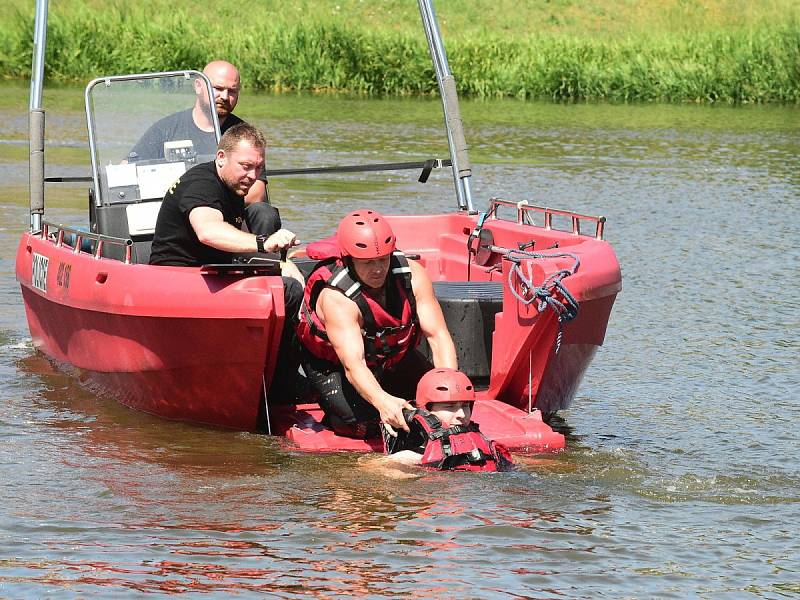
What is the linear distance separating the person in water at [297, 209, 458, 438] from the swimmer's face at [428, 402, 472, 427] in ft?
0.39

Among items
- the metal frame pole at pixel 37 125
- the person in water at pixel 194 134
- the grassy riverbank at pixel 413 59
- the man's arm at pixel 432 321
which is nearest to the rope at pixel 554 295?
the man's arm at pixel 432 321

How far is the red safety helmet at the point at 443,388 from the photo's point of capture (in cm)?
564

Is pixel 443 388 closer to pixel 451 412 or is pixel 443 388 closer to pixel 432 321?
pixel 451 412

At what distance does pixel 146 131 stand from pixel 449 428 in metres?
2.84

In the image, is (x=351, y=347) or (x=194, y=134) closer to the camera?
(x=351, y=347)

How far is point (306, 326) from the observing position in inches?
237

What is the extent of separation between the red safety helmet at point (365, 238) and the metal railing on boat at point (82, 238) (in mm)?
1017

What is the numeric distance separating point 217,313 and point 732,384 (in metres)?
3.25

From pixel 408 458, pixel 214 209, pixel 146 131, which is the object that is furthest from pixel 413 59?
pixel 408 458

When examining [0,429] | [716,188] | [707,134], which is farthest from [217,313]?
[707,134]

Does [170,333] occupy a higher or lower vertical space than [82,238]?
lower

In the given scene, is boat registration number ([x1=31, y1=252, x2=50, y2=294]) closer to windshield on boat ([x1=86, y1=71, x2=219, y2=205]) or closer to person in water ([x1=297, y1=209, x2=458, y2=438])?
windshield on boat ([x1=86, y1=71, x2=219, y2=205])

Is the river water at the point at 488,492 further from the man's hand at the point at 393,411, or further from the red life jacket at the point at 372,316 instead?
the red life jacket at the point at 372,316

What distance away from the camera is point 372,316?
5.90 meters
